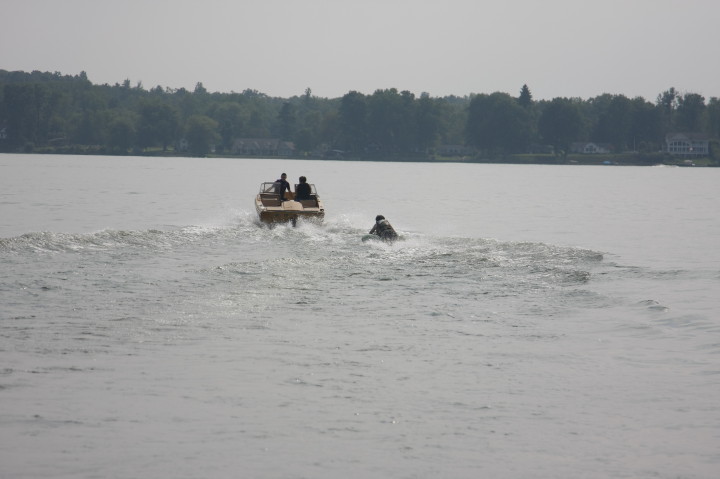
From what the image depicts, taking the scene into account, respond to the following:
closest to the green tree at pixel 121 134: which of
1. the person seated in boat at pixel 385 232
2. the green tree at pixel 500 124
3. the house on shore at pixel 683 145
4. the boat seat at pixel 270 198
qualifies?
the green tree at pixel 500 124

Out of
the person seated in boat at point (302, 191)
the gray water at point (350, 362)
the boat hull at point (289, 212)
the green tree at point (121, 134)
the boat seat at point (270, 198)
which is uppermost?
the green tree at point (121, 134)

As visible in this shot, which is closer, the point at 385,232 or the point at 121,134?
the point at 385,232

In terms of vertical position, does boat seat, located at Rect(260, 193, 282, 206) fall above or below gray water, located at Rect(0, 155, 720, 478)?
above

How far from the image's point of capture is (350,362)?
35.9 ft

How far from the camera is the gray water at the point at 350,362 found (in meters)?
7.88

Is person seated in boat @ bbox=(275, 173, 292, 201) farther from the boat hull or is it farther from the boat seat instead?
the boat hull

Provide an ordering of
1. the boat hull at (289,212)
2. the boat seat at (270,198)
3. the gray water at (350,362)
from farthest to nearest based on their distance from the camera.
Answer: the boat seat at (270,198) < the boat hull at (289,212) < the gray water at (350,362)

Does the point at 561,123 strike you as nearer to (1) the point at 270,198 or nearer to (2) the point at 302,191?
(1) the point at 270,198

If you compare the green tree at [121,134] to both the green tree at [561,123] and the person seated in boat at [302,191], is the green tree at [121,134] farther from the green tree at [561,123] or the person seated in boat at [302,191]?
the person seated in boat at [302,191]

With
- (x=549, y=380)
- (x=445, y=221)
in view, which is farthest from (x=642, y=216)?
(x=549, y=380)

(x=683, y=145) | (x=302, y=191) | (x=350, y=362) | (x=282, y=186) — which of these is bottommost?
(x=350, y=362)

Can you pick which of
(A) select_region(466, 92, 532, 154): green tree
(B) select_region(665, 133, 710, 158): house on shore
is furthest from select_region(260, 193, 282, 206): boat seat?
(B) select_region(665, 133, 710, 158): house on shore

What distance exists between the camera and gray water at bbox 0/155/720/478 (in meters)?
7.88

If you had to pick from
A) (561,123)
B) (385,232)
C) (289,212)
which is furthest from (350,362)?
(561,123)
